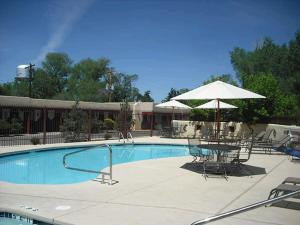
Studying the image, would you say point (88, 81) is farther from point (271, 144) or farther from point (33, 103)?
point (271, 144)

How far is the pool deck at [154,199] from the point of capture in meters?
5.43

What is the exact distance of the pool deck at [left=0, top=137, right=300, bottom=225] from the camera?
5.43m

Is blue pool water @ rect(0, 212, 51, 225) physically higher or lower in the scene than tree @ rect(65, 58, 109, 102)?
lower

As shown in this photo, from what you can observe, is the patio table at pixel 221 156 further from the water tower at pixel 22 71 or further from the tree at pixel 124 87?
the tree at pixel 124 87

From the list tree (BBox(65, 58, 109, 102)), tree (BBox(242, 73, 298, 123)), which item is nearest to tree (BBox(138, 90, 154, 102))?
tree (BBox(65, 58, 109, 102))

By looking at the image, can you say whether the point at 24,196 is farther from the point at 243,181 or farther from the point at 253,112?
the point at 253,112

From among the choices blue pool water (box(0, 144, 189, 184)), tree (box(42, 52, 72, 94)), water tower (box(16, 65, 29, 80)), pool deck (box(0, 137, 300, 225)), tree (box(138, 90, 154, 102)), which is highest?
tree (box(42, 52, 72, 94))

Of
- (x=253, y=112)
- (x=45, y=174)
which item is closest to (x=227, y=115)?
(x=253, y=112)

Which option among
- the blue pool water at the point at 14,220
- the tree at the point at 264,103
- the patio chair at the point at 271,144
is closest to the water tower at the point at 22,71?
the tree at the point at 264,103

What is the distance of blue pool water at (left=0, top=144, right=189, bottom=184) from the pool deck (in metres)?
2.05

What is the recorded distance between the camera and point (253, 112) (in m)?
21.8

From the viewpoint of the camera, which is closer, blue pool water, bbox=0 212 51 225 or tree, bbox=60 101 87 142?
blue pool water, bbox=0 212 51 225

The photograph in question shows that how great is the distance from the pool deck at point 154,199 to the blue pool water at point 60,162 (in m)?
2.05

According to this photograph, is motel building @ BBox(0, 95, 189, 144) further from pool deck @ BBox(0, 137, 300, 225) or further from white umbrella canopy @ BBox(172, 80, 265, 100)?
pool deck @ BBox(0, 137, 300, 225)
